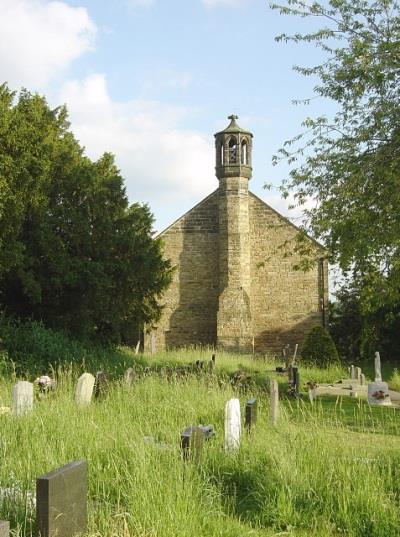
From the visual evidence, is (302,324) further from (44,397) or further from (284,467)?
(284,467)

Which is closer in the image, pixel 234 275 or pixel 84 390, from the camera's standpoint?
pixel 84 390

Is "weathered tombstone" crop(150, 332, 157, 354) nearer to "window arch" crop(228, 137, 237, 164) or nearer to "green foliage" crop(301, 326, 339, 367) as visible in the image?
"green foliage" crop(301, 326, 339, 367)

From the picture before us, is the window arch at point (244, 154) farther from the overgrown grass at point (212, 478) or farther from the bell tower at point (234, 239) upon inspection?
the overgrown grass at point (212, 478)

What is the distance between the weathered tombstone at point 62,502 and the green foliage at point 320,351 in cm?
1916

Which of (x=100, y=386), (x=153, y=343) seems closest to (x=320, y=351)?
(x=153, y=343)

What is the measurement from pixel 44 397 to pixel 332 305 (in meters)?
22.0

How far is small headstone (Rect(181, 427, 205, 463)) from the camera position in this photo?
631cm

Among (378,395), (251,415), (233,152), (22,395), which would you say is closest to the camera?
(251,415)

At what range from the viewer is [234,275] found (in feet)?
92.0

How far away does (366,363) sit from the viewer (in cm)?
2850

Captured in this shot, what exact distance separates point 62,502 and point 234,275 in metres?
23.6

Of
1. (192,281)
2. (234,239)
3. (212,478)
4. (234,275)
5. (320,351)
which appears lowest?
(212,478)

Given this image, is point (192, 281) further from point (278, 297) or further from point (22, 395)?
point (22, 395)

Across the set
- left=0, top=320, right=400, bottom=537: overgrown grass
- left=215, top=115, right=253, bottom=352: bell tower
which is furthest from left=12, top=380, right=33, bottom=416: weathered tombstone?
left=215, top=115, right=253, bottom=352: bell tower
